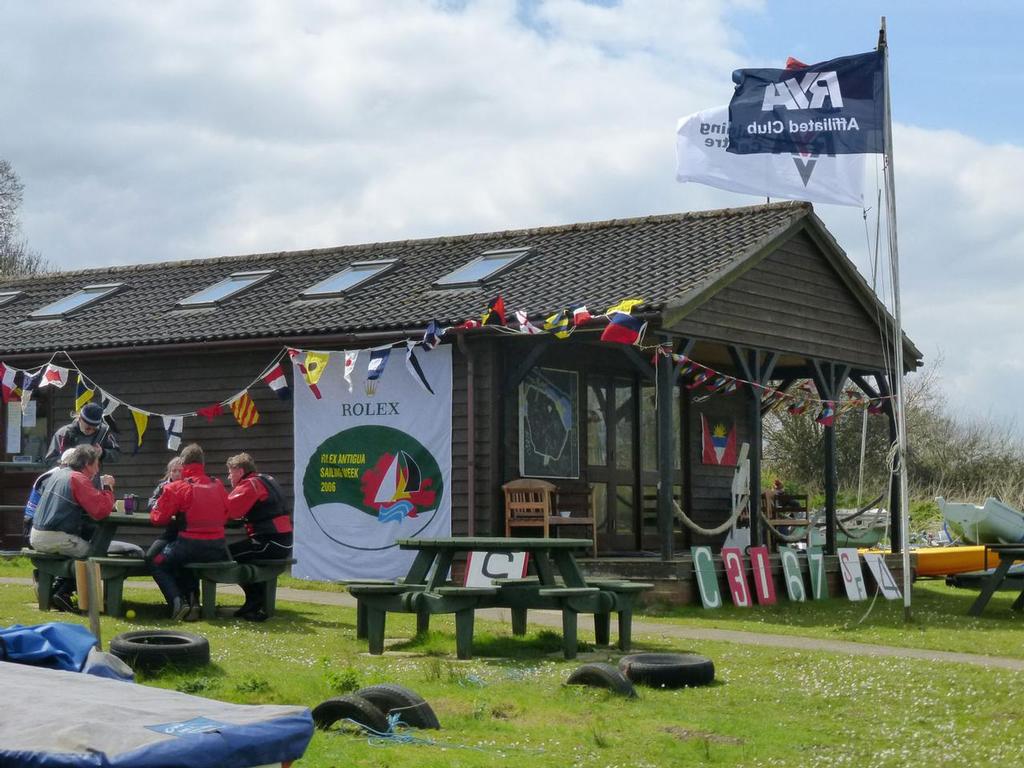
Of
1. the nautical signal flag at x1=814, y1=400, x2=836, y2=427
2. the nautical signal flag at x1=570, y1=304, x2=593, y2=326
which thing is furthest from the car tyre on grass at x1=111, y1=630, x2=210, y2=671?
the nautical signal flag at x1=814, y1=400, x2=836, y2=427

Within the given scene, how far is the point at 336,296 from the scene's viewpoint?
20766mm

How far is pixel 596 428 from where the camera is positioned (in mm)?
20812

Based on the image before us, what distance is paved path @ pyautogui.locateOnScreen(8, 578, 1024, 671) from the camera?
12453 mm

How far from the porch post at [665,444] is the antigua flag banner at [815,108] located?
2.57m

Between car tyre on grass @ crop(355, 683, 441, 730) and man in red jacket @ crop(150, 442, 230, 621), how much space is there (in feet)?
16.9

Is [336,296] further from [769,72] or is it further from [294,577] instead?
[769,72]

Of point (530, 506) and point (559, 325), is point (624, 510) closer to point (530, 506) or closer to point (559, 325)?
point (530, 506)

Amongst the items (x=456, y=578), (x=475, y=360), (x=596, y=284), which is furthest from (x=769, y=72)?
(x=456, y=578)

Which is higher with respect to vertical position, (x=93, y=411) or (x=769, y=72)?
(x=769, y=72)

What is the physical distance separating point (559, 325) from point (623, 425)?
186 inches

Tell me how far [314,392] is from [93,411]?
11.2 ft

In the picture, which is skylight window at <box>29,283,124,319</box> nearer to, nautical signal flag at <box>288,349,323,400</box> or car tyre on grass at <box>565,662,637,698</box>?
nautical signal flag at <box>288,349,323,400</box>

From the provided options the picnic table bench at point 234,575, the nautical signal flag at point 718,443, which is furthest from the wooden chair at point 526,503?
the nautical signal flag at point 718,443

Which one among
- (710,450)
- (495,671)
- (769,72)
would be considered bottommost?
(495,671)
